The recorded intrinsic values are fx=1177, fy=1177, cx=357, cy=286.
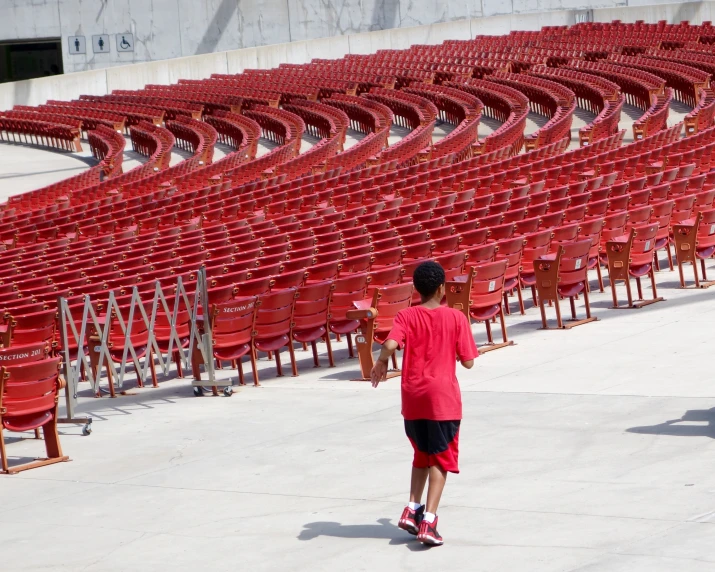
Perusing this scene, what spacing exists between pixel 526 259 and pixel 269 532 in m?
6.83

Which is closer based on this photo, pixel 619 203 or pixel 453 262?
pixel 453 262

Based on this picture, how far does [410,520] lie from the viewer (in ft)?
17.5

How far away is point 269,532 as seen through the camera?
559 cm

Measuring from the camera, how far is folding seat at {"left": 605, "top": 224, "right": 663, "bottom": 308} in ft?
37.9

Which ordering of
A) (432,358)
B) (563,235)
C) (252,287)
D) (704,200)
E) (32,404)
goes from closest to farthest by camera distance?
(432,358) < (32,404) < (252,287) < (563,235) < (704,200)

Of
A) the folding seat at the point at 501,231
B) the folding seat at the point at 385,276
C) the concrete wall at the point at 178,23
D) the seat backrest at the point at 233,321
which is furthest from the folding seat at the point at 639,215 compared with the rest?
the concrete wall at the point at 178,23

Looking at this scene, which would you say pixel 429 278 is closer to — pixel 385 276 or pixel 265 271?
pixel 385 276

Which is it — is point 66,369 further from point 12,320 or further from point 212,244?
point 212,244

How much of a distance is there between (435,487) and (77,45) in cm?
4426

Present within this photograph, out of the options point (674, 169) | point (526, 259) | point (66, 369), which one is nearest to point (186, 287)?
point (66, 369)

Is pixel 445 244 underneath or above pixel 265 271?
above

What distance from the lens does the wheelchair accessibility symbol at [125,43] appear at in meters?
46.7

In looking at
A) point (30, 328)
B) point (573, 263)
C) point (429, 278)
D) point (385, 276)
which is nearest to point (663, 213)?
point (573, 263)

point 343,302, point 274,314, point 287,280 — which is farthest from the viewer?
point 287,280
